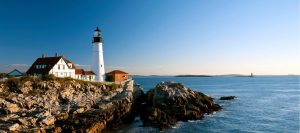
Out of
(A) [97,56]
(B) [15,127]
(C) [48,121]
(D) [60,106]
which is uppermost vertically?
(A) [97,56]

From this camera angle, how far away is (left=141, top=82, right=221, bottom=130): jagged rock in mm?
34062

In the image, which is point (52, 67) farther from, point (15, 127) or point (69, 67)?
point (15, 127)

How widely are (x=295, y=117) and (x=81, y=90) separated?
29218mm

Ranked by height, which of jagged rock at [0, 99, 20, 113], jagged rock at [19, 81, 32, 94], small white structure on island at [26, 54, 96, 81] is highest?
small white structure on island at [26, 54, 96, 81]

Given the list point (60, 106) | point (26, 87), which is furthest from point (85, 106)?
point (26, 87)

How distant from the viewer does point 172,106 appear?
37.9 metres

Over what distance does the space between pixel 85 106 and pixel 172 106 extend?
39.3ft

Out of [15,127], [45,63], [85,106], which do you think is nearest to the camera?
[15,127]

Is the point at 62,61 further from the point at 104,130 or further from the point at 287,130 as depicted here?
the point at 287,130

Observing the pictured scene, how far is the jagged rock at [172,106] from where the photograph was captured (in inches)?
1341

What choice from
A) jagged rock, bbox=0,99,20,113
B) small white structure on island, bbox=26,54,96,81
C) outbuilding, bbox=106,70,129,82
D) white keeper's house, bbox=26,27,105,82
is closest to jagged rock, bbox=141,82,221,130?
outbuilding, bbox=106,70,129,82

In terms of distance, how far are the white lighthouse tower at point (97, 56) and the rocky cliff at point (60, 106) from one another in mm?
8429

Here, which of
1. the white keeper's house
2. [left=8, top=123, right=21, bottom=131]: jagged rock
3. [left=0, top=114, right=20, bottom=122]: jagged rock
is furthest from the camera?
the white keeper's house

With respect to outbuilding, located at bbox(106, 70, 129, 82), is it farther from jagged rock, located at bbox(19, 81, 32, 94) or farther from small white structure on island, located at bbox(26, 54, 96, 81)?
jagged rock, located at bbox(19, 81, 32, 94)
